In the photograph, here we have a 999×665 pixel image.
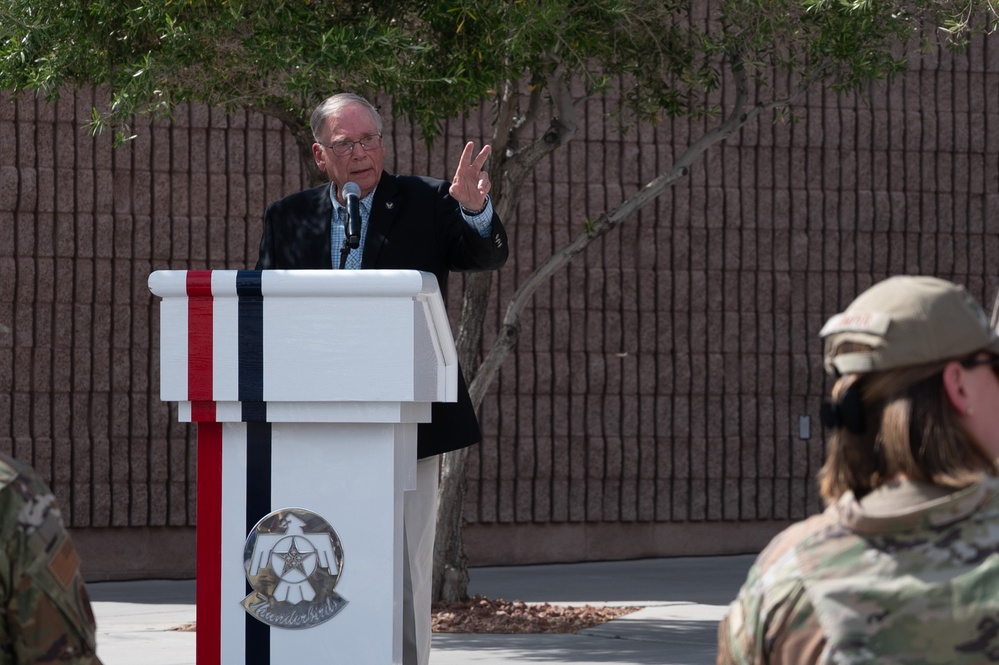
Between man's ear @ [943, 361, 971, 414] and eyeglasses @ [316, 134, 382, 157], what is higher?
eyeglasses @ [316, 134, 382, 157]

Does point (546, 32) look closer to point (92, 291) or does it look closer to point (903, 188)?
point (92, 291)

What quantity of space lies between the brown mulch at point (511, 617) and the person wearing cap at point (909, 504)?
5.00 meters

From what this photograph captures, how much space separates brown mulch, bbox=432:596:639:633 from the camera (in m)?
6.87

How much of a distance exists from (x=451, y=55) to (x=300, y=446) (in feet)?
9.17

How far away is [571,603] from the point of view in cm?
783

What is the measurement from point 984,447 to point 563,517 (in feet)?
25.4

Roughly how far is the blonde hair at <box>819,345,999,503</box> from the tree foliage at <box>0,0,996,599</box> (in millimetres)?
3992

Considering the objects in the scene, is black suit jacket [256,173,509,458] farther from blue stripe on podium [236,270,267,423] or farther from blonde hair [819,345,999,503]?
blonde hair [819,345,999,503]

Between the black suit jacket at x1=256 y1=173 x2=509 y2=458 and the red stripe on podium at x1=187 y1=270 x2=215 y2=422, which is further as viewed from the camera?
the black suit jacket at x1=256 y1=173 x2=509 y2=458

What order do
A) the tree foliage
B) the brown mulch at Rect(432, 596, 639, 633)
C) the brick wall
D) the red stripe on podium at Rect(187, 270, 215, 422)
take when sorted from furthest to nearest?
the brick wall, the brown mulch at Rect(432, 596, 639, 633), the tree foliage, the red stripe on podium at Rect(187, 270, 215, 422)

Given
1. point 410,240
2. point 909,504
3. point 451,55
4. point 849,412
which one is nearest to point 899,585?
point 909,504

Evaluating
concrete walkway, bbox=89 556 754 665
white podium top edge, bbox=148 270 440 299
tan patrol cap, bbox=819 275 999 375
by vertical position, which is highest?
white podium top edge, bbox=148 270 440 299

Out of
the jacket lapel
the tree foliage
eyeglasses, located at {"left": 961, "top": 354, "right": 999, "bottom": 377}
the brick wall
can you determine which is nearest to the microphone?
the jacket lapel

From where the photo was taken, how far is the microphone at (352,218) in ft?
14.0
